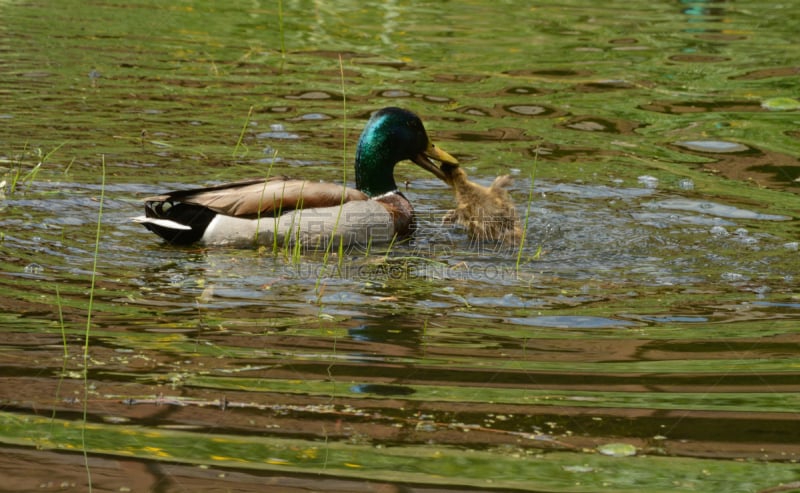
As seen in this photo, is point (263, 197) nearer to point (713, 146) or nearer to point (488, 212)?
point (488, 212)

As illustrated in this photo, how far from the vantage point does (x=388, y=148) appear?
7.96 meters

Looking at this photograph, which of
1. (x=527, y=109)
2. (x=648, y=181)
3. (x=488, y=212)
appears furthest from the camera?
(x=527, y=109)

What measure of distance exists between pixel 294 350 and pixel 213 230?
8.26ft

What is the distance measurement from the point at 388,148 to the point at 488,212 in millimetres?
999

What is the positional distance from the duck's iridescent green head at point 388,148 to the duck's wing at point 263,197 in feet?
2.58

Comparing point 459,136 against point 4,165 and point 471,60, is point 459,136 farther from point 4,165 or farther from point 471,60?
point 4,165

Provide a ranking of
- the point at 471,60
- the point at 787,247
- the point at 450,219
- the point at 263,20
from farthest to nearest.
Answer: the point at 263,20 < the point at 471,60 < the point at 450,219 < the point at 787,247

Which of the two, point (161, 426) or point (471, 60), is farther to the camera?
point (471, 60)

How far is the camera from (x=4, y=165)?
8.16 m

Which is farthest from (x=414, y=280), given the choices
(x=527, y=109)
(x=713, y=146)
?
(x=527, y=109)

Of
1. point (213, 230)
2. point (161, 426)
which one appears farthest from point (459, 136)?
point (161, 426)

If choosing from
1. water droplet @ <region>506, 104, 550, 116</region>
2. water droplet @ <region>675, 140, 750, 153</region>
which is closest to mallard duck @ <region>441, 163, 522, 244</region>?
water droplet @ <region>675, 140, 750, 153</region>

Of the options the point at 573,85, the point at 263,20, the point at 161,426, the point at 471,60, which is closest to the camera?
the point at 161,426

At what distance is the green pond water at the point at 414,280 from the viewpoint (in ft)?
12.6
